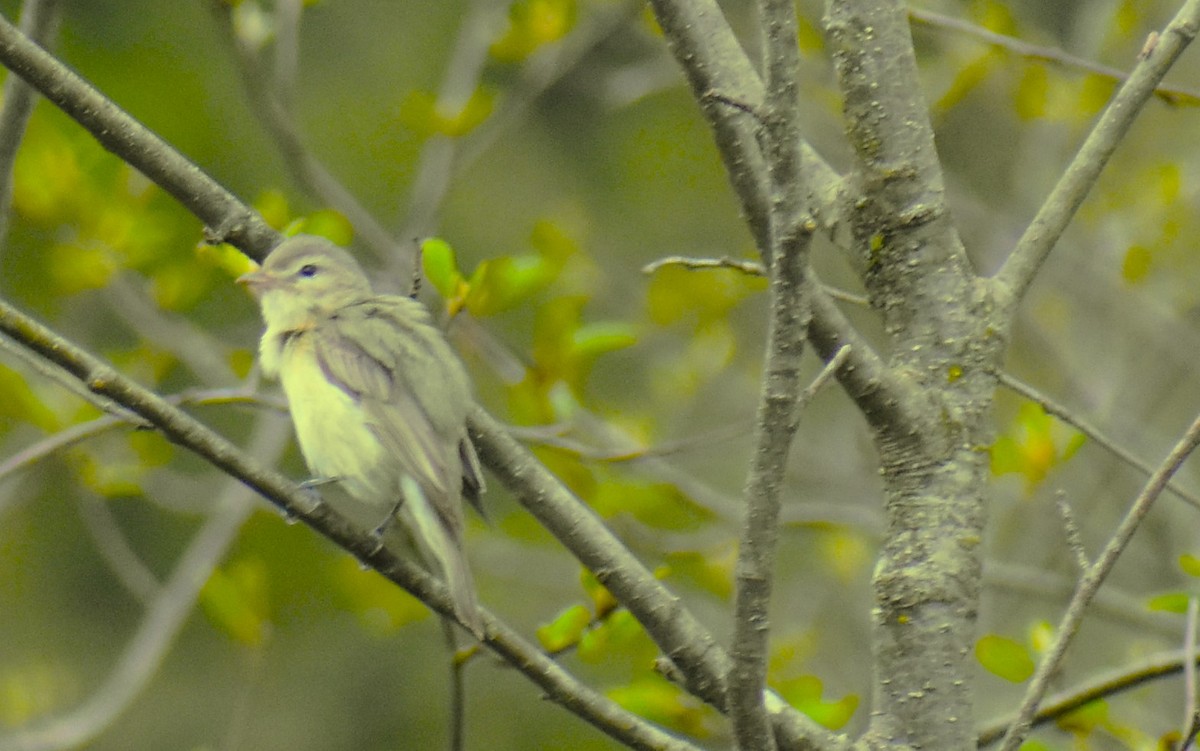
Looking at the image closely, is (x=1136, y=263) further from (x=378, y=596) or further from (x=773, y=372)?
(x=773, y=372)

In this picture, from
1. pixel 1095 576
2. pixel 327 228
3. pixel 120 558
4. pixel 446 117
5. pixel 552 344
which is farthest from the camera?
pixel 120 558

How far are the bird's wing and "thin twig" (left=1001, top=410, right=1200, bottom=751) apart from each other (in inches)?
39.3

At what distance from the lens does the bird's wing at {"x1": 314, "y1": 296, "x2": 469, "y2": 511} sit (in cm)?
226

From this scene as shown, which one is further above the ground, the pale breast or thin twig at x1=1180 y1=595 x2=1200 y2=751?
the pale breast

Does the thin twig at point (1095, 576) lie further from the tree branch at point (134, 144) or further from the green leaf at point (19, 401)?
the green leaf at point (19, 401)

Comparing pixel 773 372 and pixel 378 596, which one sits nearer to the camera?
pixel 773 372

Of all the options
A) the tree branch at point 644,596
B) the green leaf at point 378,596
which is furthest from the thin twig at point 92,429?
the green leaf at point 378,596

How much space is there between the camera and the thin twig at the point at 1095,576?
1444 mm

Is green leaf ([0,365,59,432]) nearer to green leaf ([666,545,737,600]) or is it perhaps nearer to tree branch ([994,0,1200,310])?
green leaf ([666,545,737,600])

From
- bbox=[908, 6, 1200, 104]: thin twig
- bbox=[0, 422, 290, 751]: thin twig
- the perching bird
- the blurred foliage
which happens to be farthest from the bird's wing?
bbox=[908, 6, 1200, 104]: thin twig

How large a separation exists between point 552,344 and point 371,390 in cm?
49

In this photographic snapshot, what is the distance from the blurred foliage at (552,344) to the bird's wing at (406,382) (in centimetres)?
11

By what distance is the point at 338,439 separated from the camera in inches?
97.5

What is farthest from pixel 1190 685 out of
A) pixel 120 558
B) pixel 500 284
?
pixel 120 558
